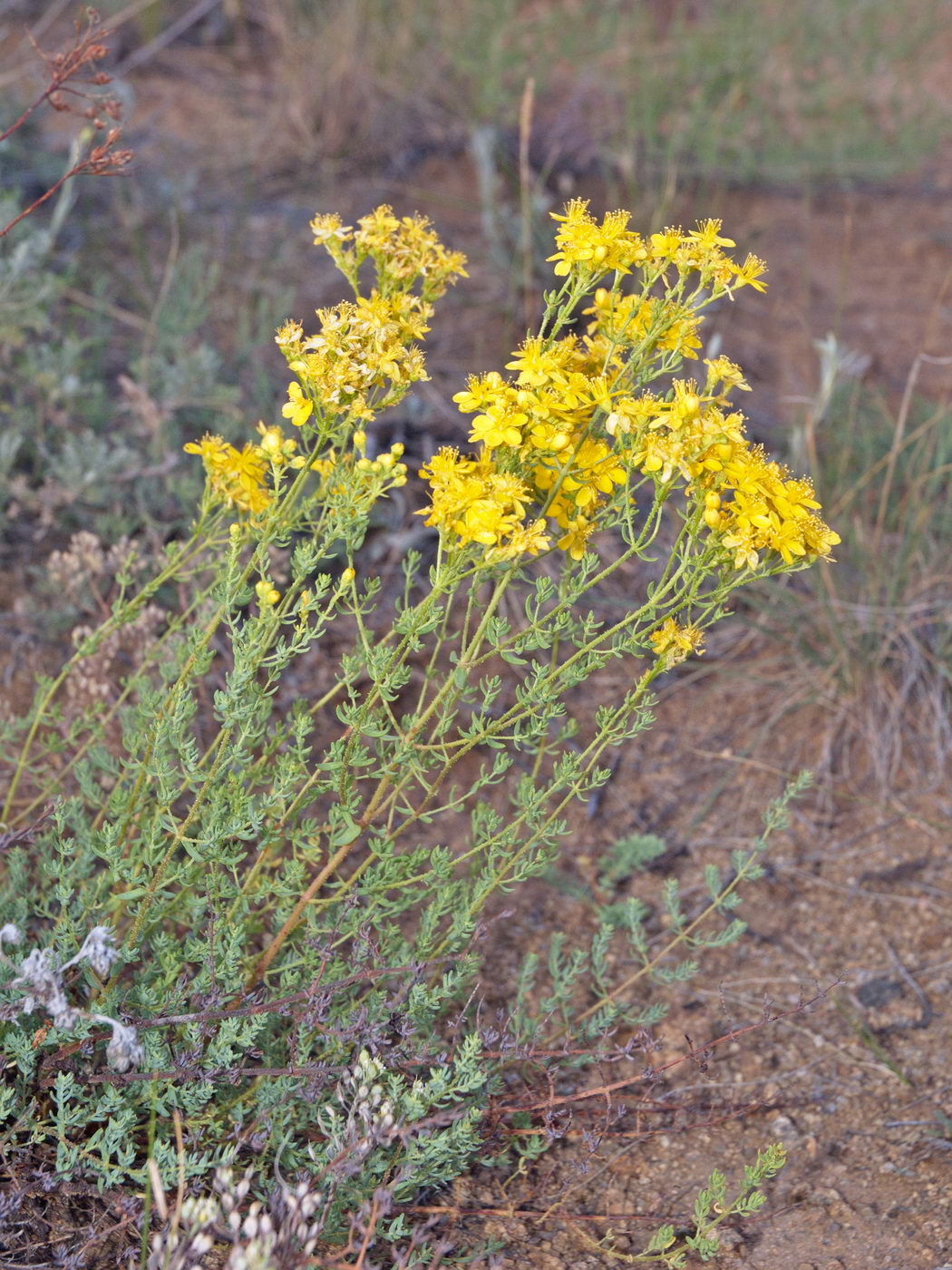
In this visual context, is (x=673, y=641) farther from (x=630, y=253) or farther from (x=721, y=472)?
(x=630, y=253)

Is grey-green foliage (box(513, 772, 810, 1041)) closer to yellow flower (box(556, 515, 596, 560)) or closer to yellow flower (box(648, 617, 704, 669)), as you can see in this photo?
yellow flower (box(648, 617, 704, 669))

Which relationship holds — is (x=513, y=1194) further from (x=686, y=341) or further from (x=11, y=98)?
(x=11, y=98)

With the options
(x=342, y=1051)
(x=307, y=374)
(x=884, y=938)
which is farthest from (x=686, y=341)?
(x=884, y=938)

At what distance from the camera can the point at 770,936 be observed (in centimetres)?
302

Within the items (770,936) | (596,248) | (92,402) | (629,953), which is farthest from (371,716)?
(92,402)

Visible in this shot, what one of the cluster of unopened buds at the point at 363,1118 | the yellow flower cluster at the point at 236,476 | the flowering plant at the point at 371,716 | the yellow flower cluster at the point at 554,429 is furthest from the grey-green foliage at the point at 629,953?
the yellow flower cluster at the point at 236,476

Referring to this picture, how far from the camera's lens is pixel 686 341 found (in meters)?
1.90

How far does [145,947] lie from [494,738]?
1.00 metres

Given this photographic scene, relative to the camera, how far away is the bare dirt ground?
2250mm

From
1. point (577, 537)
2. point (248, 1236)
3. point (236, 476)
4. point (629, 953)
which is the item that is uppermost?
point (236, 476)

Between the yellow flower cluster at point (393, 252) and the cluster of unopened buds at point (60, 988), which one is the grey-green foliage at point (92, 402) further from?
the cluster of unopened buds at point (60, 988)

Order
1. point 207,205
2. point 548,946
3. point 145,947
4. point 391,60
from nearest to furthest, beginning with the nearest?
point 145,947 < point 548,946 < point 207,205 < point 391,60

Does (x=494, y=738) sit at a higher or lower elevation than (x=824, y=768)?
higher

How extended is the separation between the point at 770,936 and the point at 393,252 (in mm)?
1918
